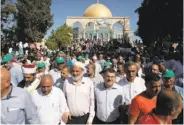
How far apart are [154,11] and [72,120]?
1723 cm

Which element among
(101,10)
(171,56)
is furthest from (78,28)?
(171,56)

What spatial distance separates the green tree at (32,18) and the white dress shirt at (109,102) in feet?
96.9

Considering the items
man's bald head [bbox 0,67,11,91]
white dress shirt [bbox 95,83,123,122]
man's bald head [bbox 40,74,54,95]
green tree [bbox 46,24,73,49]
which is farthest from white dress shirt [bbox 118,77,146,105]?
green tree [bbox 46,24,73,49]

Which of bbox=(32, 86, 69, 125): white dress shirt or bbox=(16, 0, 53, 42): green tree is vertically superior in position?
bbox=(16, 0, 53, 42): green tree

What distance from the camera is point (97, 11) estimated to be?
78.5 metres

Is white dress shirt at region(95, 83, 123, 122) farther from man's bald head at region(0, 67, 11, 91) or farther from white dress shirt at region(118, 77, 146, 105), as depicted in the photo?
man's bald head at region(0, 67, 11, 91)

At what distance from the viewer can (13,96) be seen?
11.3 feet

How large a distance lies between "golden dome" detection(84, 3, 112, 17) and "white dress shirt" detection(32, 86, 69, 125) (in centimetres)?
7384

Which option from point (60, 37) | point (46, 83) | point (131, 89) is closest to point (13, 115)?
point (46, 83)

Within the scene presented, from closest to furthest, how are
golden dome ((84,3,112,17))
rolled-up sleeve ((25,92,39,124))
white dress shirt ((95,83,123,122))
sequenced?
rolled-up sleeve ((25,92,39,124)) → white dress shirt ((95,83,123,122)) → golden dome ((84,3,112,17))

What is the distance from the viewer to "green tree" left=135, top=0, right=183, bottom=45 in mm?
17875

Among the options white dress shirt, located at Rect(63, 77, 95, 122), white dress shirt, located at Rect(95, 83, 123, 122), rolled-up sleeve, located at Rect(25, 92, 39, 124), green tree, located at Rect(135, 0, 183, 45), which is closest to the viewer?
rolled-up sleeve, located at Rect(25, 92, 39, 124)

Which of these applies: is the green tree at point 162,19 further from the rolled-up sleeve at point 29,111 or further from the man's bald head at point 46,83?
the rolled-up sleeve at point 29,111

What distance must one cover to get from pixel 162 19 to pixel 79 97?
16.0 metres
